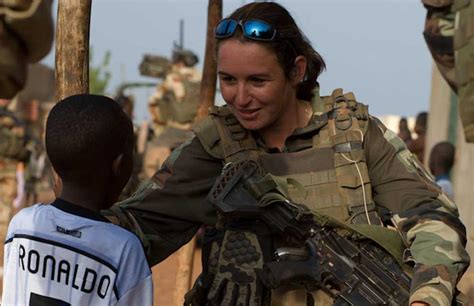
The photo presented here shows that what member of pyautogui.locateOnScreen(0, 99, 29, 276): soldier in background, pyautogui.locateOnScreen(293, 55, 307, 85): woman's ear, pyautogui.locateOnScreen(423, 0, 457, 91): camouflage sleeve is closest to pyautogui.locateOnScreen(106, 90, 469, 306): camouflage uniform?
pyautogui.locateOnScreen(293, 55, 307, 85): woman's ear

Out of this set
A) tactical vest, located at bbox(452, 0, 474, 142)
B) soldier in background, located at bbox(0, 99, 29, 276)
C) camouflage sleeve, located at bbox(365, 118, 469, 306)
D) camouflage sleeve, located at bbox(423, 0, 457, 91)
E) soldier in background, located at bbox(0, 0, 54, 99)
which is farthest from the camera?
soldier in background, located at bbox(0, 99, 29, 276)

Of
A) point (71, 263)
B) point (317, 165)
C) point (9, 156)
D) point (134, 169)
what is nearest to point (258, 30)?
point (317, 165)

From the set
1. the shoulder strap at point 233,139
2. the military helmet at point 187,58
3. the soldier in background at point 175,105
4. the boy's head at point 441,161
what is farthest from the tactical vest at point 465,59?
the military helmet at point 187,58

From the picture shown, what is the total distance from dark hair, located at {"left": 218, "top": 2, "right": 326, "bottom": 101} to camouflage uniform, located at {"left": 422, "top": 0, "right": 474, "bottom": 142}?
113 inches

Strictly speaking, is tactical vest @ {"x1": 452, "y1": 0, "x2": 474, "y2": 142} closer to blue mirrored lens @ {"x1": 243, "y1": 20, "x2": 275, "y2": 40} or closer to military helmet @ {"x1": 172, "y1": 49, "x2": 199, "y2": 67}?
blue mirrored lens @ {"x1": 243, "y1": 20, "x2": 275, "y2": 40}

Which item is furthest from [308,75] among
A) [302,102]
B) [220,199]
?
[220,199]

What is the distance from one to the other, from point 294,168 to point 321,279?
14.1 inches

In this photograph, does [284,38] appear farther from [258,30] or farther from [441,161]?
[441,161]

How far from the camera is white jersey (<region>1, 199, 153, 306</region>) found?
271 cm

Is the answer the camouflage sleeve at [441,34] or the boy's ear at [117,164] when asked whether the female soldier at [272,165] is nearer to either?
the boy's ear at [117,164]

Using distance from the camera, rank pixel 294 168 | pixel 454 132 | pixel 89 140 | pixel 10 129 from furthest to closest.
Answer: pixel 10 129, pixel 454 132, pixel 294 168, pixel 89 140

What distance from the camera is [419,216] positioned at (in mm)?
3180

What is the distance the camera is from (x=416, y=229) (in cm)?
317

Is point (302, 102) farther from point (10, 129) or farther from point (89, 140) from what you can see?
point (10, 129)
